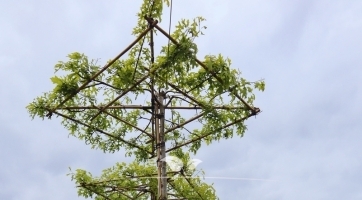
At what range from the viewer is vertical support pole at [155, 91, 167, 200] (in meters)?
5.44

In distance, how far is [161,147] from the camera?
562 cm

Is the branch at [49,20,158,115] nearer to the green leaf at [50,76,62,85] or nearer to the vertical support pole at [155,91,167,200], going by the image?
the green leaf at [50,76,62,85]

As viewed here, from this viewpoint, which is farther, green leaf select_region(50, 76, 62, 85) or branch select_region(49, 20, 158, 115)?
green leaf select_region(50, 76, 62, 85)

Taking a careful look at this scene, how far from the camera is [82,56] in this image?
17.7ft

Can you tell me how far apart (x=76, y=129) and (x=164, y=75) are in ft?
8.21

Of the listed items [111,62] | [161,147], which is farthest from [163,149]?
[111,62]

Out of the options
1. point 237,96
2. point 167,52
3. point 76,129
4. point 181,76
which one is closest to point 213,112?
point 237,96

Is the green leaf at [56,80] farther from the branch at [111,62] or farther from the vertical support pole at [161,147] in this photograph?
the vertical support pole at [161,147]

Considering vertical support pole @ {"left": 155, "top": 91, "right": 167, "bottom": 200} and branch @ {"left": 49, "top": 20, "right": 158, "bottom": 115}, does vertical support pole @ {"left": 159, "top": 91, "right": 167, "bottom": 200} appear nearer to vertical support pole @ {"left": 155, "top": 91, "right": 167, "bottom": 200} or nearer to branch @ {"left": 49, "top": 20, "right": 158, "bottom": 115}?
vertical support pole @ {"left": 155, "top": 91, "right": 167, "bottom": 200}

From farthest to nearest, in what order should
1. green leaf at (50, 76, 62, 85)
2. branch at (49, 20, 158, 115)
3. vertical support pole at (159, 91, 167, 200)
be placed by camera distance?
green leaf at (50, 76, 62, 85), vertical support pole at (159, 91, 167, 200), branch at (49, 20, 158, 115)

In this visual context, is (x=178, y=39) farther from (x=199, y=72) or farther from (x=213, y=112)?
(x=213, y=112)

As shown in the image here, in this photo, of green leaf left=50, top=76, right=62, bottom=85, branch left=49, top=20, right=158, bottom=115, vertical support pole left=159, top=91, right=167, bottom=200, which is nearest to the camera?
branch left=49, top=20, right=158, bottom=115

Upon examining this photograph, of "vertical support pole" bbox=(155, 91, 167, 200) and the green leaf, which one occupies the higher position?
the green leaf

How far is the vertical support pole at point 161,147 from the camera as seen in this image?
5441 mm
